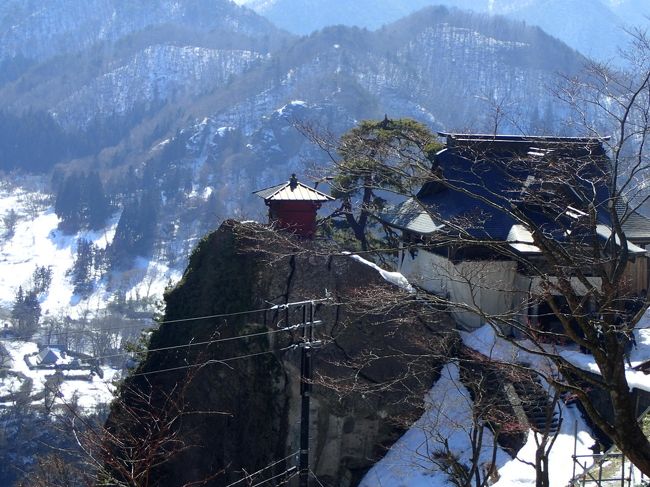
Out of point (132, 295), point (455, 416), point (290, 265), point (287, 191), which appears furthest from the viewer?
point (132, 295)

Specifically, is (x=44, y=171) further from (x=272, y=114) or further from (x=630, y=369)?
(x=630, y=369)

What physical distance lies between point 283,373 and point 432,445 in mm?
2900

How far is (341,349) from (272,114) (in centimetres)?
14692

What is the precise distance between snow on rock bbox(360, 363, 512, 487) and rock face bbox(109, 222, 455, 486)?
0.31 meters

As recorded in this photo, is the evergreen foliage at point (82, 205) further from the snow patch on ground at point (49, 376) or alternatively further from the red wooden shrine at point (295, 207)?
the red wooden shrine at point (295, 207)

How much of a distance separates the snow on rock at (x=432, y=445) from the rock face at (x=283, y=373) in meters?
0.31

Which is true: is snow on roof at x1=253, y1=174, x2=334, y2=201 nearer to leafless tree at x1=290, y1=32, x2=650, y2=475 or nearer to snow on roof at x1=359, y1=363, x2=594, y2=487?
snow on roof at x1=359, y1=363, x2=594, y2=487

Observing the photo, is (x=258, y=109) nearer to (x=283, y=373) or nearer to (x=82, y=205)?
(x=82, y=205)

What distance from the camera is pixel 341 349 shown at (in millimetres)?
14906

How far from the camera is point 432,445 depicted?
46.3ft

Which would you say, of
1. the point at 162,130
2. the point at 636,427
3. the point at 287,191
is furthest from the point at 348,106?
the point at 636,427

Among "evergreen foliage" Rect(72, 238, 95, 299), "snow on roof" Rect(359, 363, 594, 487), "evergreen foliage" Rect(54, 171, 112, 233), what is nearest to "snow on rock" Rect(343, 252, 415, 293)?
"snow on roof" Rect(359, 363, 594, 487)

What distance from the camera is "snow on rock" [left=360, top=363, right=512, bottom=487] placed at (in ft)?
44.0

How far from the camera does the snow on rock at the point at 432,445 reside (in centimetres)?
1342
